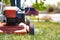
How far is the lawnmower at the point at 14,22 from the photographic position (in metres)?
2.05

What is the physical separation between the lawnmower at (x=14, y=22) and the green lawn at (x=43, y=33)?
54 mm

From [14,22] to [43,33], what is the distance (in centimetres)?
32

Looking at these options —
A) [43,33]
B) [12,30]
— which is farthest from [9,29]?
[43,33]

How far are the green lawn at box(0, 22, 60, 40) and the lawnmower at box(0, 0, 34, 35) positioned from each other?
54mm

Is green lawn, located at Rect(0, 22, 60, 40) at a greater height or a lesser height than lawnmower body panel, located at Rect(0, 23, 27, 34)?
lesser

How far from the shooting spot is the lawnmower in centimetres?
205

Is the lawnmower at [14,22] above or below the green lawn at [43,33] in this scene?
above

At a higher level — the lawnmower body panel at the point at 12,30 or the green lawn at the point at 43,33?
the lawnmower body panel at the point at 12,30

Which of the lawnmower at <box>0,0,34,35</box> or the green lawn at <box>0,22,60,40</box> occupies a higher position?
the lawnmower at <box>0,0,34,35</box>

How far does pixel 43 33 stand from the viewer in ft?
7.16

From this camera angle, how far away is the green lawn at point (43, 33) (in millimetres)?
1958

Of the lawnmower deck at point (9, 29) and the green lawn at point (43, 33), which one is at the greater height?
the lawnmower deck at point (9, 29)

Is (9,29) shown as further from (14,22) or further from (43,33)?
(43,33)

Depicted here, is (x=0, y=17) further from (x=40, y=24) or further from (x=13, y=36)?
(x=40, y=24)
